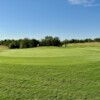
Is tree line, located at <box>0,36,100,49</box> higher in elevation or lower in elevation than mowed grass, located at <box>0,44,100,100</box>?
higher

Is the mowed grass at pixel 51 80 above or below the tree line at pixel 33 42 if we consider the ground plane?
below

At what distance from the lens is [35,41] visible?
5531 cm

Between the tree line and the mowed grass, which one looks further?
the tree line

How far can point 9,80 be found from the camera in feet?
28.6

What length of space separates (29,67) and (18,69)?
542 mm

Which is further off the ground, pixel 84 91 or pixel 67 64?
pixel 67 64

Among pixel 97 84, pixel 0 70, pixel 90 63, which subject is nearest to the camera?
pixel 97 84

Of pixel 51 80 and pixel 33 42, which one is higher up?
pixel 33 42

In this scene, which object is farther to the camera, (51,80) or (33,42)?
(33,42)

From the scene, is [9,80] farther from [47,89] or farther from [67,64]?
[67,64]

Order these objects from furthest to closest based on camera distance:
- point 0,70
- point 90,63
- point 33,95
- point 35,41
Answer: point 35,41 → point 90,63 → point 0,70 → point 33,95

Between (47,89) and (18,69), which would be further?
(18,69)

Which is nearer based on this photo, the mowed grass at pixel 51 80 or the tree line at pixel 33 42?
the mowed grass at pixel 51 80

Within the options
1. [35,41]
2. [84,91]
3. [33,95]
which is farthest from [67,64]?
[35,41]
